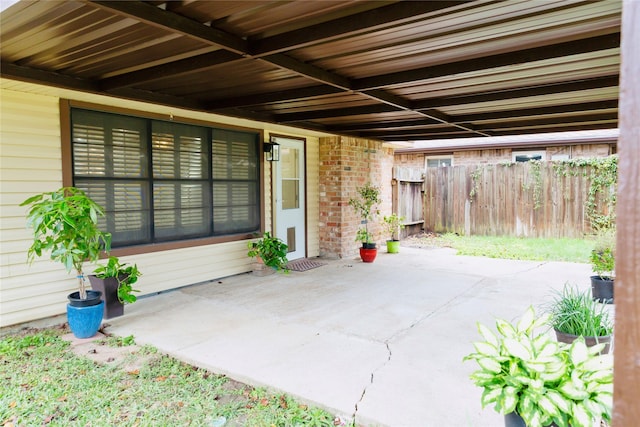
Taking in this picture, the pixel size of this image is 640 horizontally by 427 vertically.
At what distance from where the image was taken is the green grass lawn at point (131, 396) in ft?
7.98

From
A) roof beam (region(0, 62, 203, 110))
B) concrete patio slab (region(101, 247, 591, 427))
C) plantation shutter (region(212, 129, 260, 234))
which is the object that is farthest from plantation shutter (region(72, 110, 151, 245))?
plantation shutter (region(212, 129, 260, 234))

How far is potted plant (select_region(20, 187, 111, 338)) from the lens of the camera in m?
3.46

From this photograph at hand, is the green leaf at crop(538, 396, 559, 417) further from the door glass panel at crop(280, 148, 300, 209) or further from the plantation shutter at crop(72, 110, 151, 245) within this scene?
the door glass panel at crop(280, 148, 300, 209)

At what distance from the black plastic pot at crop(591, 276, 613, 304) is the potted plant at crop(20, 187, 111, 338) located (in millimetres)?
5246

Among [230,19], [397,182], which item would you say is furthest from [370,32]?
[397,182]

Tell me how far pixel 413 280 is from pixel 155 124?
3.97 m

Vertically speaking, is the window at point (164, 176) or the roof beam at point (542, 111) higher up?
the roof beam at point (542, 111)

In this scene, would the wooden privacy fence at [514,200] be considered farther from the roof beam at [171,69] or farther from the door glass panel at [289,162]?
the roof beam at [171,69]

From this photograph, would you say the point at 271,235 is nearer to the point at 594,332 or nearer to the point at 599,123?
the point at 594,332

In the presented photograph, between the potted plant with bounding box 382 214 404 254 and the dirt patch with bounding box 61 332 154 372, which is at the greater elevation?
the potted plant with bounding box 382 214 404 254

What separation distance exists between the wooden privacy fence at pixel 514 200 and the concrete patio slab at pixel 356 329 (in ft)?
10.8

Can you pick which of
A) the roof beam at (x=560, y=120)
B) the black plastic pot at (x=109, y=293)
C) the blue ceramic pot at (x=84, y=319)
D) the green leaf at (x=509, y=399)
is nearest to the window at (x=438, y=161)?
the roof beam at (x=560, y=120)

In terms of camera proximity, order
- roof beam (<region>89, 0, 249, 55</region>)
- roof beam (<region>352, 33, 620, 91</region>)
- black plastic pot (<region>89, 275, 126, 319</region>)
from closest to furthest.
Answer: roof beam (<region>89, 0, 249, 55</region>), roof beam (<region>352, 33, 620, 91</region>), black plastic pot (<region>89, 275, 126, 319</region>)

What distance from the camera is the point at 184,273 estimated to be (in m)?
5.45
